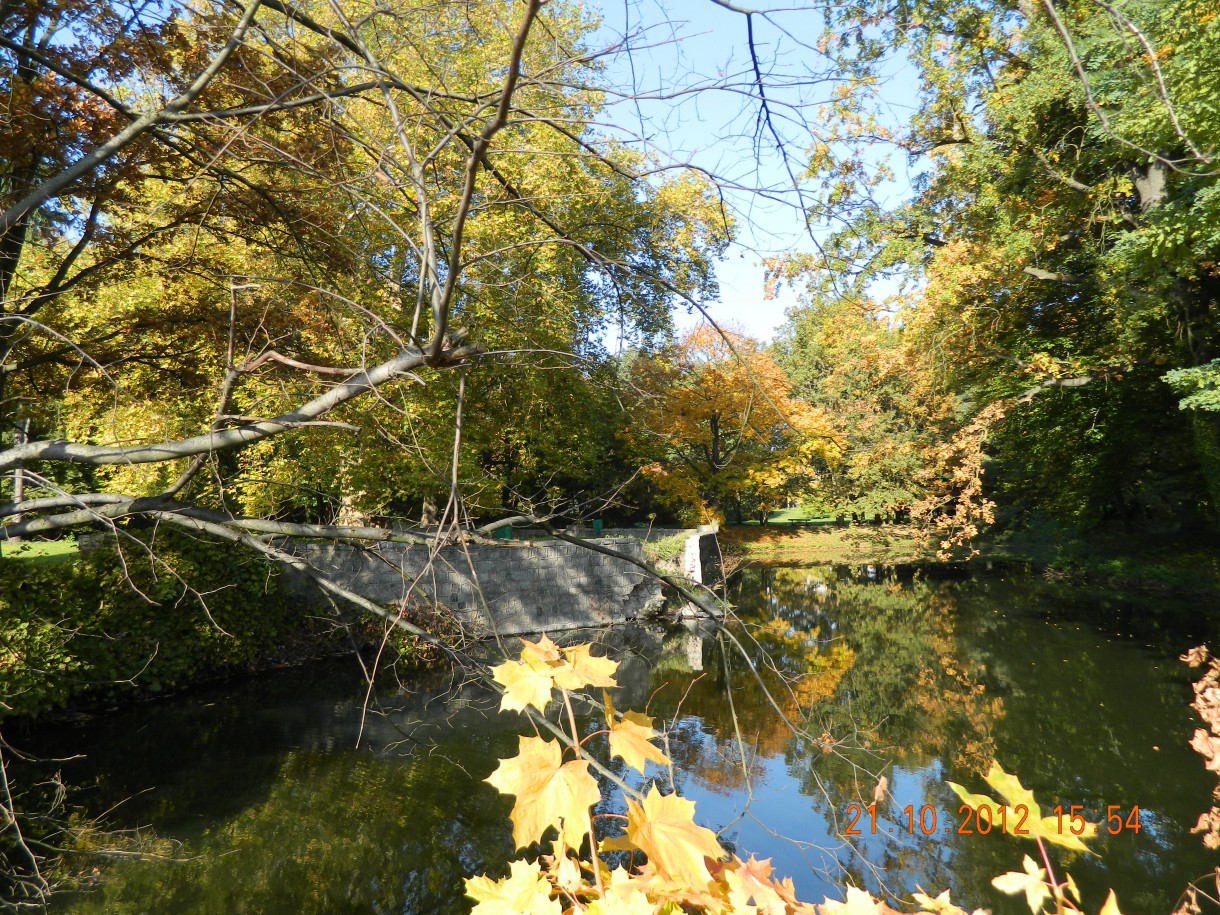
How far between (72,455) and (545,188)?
9.22 meters

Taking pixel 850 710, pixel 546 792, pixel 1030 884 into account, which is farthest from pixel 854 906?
pixel 850 710

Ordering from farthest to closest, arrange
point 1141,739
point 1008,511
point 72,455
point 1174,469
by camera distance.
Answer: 1. point 1008,511
2. point 1174,469
3. point 1141,739
4. point 72,455

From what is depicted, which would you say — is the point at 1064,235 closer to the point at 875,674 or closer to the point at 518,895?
the point at 875,674

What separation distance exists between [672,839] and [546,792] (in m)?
0.16

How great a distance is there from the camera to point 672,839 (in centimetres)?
90

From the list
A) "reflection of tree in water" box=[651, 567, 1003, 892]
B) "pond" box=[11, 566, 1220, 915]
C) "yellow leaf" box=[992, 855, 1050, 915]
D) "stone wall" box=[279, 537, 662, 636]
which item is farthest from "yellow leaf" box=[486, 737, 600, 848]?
"stone wall" box=[279, 537, 662, 636]

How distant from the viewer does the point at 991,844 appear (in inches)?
197

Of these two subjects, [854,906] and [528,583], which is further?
[528,583]

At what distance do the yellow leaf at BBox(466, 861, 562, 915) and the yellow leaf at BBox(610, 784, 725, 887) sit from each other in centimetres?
12

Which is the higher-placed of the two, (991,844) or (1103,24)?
(1103,24)

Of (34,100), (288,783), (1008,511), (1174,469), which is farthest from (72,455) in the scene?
(1008,511)

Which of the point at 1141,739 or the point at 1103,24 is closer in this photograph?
the point at 1141,739

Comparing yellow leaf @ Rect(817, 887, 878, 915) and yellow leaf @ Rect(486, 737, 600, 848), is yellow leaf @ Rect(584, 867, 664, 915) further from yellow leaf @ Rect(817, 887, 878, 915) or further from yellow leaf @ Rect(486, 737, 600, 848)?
yellow leaf @ Rect(817, 887, 878, 915)

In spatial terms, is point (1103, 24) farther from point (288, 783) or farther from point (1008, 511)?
point (1008, 511)
